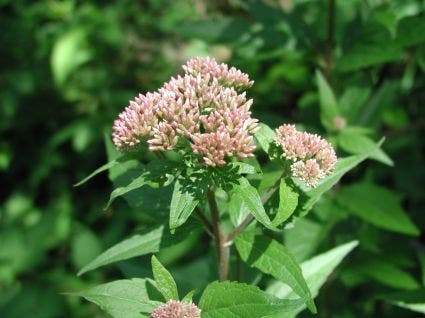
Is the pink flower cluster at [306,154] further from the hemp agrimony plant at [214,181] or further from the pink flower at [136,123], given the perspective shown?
the pink flower at [136,123]

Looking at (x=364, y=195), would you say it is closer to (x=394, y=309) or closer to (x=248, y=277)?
(x=394, y=309)

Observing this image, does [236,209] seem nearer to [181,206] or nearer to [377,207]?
[181,206]

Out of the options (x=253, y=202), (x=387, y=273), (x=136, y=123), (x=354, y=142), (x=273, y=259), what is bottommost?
(x=387, y=273)

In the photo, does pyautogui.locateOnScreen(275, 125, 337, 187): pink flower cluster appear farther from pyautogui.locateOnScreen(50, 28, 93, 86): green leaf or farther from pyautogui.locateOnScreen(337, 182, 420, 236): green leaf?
Result: pyautogui.locateOnScreen(50, 28, 93, 86): green leaf

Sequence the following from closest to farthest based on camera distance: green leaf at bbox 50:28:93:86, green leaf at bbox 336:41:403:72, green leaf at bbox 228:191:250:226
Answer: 1. green leaf at bbox 228:191:250:226
2. green leaf at bbox 336:41:403:72
3. green leaf at bbox 50:28:93:86

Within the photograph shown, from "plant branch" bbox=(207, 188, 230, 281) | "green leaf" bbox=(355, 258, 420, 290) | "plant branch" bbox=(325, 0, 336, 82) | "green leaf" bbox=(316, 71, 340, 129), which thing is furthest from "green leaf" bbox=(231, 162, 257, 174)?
"plant branch" bbox=(325, 0, 336, 82)

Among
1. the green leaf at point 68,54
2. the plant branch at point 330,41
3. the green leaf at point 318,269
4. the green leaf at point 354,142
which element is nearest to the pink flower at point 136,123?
the green leaf at point 318,269

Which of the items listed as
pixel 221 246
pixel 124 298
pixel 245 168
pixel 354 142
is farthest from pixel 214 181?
pixel 354 142
